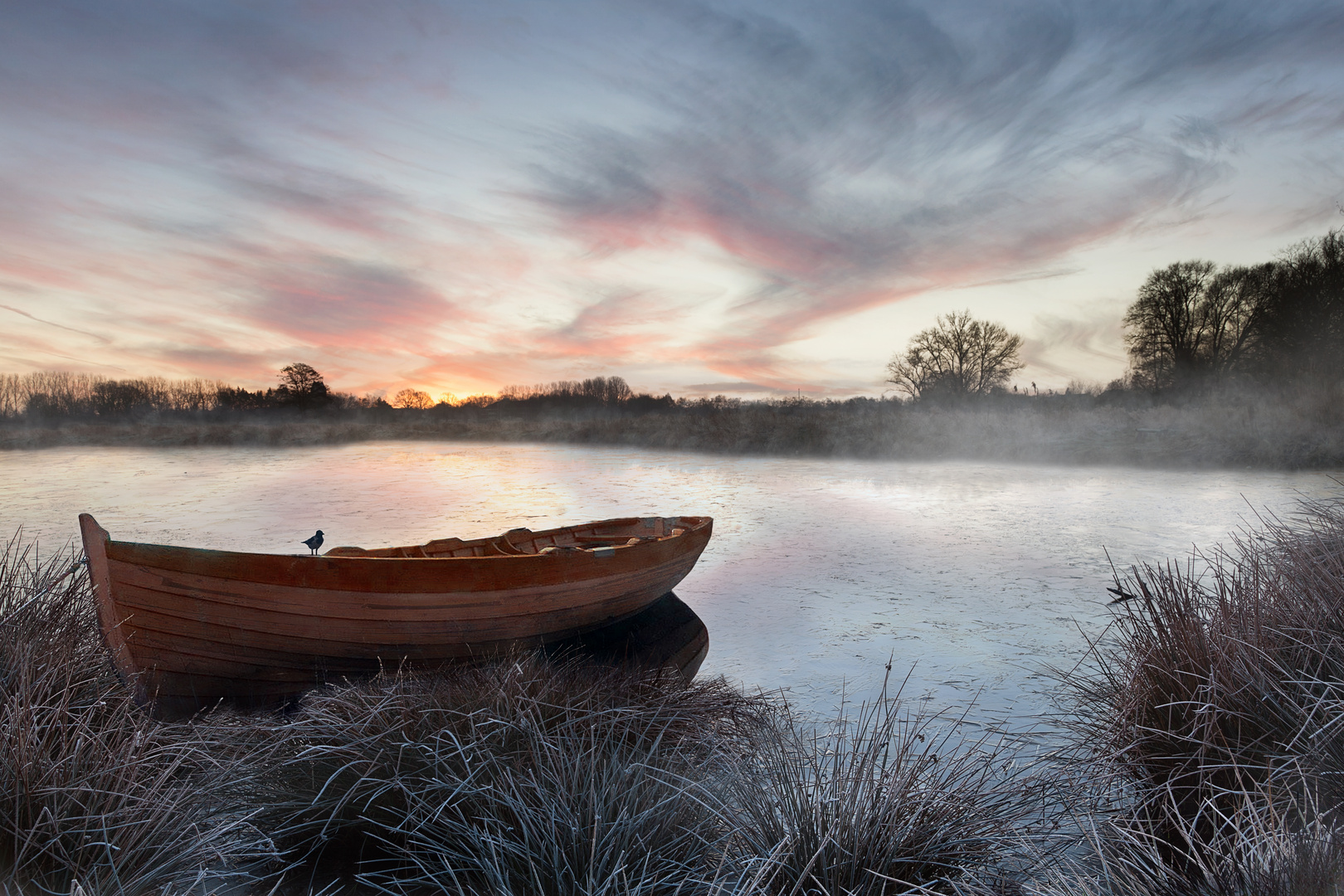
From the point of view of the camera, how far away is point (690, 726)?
10.3 ft

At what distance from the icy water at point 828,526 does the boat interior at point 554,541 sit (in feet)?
2.53

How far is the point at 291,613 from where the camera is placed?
3.40m

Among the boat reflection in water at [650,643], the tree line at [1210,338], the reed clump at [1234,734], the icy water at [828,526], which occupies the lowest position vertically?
the boat reflection in water at [650,643]

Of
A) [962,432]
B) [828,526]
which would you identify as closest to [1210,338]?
[962,432]

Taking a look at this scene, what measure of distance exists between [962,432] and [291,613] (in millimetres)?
21086

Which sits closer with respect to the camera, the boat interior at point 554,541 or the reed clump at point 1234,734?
the reed clump at point 1234,734

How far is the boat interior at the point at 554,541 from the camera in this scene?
461cm

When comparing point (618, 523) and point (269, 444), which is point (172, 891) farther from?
point (269, 444)

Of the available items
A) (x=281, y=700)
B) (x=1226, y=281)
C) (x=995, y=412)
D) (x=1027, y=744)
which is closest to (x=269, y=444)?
(x=995, y=412)

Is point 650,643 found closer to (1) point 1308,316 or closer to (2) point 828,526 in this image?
(2) point 828,526

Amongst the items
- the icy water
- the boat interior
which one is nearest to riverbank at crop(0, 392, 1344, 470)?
the icy water

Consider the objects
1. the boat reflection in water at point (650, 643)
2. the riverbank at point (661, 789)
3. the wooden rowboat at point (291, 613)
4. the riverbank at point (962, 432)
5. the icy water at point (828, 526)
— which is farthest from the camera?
the riverbank at point (962, 432)

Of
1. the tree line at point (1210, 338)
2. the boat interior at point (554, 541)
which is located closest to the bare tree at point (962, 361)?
the tree line at point (1210, 338)

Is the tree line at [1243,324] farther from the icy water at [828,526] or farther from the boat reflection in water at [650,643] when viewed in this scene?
the boat reflection in water at [650,643]
